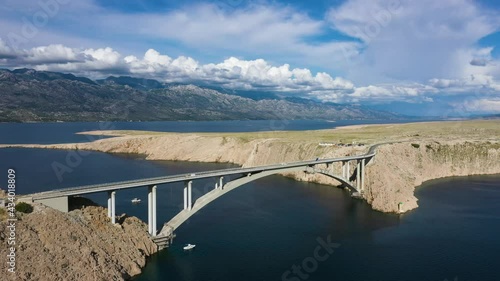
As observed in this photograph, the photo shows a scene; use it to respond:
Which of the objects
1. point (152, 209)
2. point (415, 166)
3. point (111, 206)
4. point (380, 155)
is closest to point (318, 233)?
point (152, 209)

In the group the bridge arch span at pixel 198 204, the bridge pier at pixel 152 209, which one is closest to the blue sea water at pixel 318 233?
the bridge arch span at pixel 198 204

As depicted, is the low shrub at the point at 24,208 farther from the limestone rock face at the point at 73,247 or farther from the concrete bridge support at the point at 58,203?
the concrete bridge support at the point at 58,203

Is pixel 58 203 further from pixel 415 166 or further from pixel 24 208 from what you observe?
pixel 415 166

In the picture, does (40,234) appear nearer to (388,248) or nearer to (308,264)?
(308,264)

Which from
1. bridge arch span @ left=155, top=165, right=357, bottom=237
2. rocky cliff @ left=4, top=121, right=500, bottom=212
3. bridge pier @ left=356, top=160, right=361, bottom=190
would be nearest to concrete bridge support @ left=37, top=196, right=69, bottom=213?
bridge arch span @ left=155, top=165, right=357, bottom=237

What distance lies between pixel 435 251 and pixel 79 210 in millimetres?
43772

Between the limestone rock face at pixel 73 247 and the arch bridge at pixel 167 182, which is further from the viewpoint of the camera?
the arch bridge at pixel 167 182

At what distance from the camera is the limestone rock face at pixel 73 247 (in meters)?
32.0

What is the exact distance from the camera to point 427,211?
69375mm

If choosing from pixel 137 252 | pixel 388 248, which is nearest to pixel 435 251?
pixel 388 248

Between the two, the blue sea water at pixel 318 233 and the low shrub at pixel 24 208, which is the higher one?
the low shrub at pixel 24 208

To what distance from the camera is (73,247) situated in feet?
116

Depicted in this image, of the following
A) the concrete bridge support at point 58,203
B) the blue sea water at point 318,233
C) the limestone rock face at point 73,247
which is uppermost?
the concrete bridge support at point 58,203

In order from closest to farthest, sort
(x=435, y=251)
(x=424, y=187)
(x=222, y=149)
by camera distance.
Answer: (x=435, y=251)
(x=424, y=187)
(x=222, y=149)
